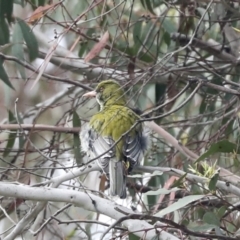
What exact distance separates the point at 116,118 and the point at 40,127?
1.89ft

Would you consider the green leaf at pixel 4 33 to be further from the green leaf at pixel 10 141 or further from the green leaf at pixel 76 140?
the green leaf at pixel 76 140

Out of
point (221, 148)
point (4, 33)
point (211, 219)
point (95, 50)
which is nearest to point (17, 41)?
point (4, 33)

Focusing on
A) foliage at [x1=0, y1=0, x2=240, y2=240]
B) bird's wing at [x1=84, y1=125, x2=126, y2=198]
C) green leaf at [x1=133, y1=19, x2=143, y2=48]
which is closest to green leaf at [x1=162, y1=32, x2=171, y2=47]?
foliage at [x1=0, y1=0, x2=240, y2=240]

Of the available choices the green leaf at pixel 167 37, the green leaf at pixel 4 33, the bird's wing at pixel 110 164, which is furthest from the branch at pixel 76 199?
the green leaf at pixel 167 37

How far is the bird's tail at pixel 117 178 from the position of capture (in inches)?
175

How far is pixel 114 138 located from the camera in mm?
5004

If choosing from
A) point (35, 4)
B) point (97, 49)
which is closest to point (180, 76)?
point (97, 49)

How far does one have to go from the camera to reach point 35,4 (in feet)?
16.4

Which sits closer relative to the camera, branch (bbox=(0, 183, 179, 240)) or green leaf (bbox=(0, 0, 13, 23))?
branch (bbox=(0, 183, 179, 240))

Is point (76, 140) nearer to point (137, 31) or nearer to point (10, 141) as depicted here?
point (10, 141)

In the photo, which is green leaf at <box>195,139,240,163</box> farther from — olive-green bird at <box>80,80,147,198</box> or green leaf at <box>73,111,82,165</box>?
green leaf at <box>73,111,82,165</box>

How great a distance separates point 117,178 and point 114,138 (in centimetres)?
53

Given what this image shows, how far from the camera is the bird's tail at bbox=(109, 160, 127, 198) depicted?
4.44 meters

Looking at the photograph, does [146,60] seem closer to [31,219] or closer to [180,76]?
[180,76]
